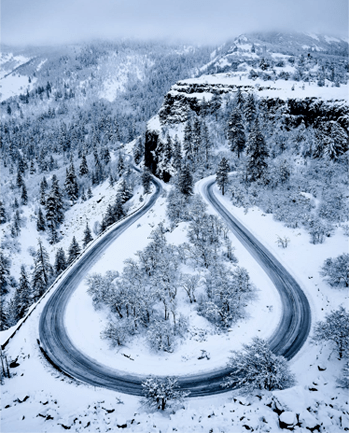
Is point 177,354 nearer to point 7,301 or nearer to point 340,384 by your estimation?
point 340,384

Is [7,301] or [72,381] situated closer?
[72,381]

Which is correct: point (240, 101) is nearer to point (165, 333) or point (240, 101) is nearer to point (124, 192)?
point (124, 192)

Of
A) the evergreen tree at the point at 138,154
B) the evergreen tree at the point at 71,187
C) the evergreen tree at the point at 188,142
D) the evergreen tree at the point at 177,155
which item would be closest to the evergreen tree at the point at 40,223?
the evergreen tree at the point at 71,187

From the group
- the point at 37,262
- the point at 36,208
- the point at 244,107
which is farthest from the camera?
the point at 36,208

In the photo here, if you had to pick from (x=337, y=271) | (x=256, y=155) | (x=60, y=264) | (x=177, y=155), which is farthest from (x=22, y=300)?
(x=256, y=155)

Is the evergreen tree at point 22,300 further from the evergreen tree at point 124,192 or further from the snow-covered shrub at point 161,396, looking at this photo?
the snow-covered shrub at point 161,396

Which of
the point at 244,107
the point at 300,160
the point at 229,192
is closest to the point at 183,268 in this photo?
the point at 229,192
